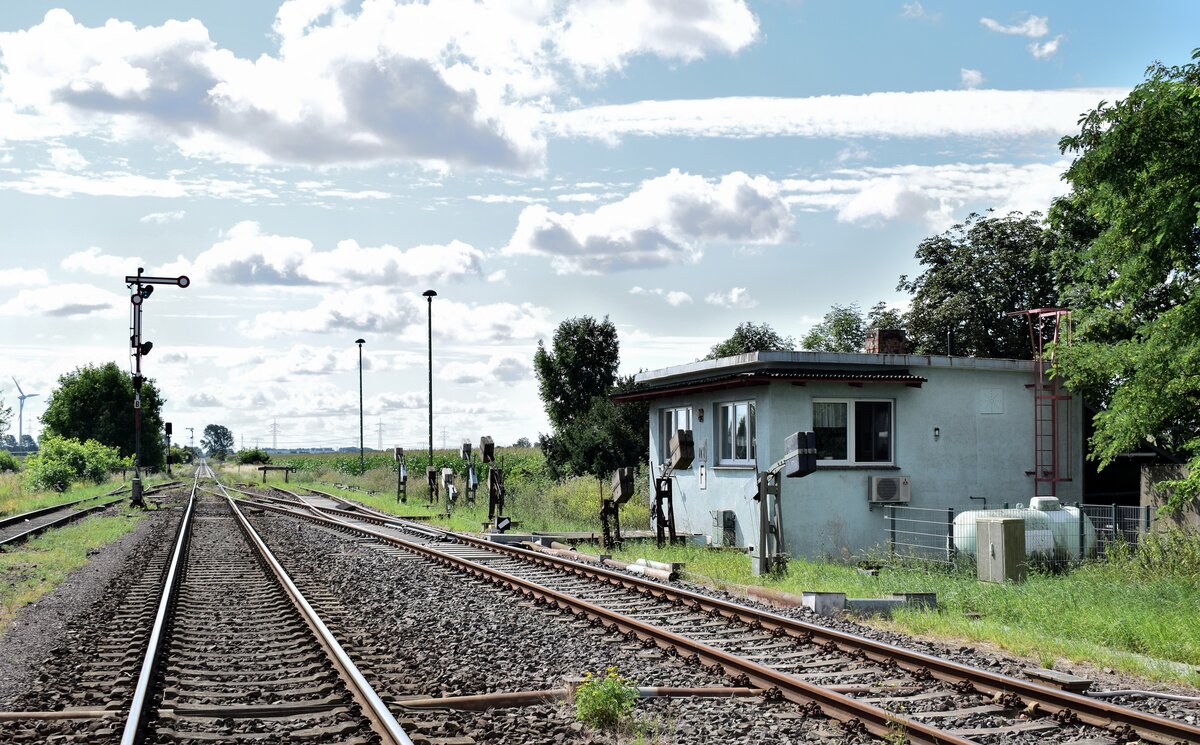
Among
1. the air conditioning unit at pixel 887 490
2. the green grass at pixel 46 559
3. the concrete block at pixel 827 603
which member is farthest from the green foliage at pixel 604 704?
the air conditioning unit at pixel 887 490

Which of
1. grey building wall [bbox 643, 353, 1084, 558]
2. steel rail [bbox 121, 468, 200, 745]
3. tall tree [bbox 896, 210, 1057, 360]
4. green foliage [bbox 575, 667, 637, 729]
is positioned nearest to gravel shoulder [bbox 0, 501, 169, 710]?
steel rail [bbox 121, 468, 200, 745]

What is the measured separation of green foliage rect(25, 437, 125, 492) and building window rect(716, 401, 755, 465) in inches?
1434

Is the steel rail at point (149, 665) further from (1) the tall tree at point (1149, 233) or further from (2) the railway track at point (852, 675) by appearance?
(1) the tall tree at point (1149, 233)

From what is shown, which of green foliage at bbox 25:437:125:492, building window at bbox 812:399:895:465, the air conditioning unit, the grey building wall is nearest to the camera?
the grey building wall

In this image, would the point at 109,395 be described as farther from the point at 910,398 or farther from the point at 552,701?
the point at 552,701

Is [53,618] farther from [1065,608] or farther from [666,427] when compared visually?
[666,427]

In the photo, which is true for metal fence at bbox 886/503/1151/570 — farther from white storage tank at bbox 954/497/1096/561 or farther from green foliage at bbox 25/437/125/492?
green foliage at bbox 25/437/125/492

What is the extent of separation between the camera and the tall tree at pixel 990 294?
122 ft

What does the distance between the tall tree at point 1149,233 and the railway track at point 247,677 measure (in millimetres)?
10061

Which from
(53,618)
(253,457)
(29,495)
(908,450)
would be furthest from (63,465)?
(253,457)

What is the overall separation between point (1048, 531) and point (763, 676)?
970cm

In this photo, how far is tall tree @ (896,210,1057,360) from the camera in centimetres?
3725

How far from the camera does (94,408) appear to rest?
8231cm

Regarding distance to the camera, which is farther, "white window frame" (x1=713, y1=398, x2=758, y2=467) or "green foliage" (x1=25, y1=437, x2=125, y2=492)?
"green foliage" (x1=25, y1=437, x2=125, y2=492)
